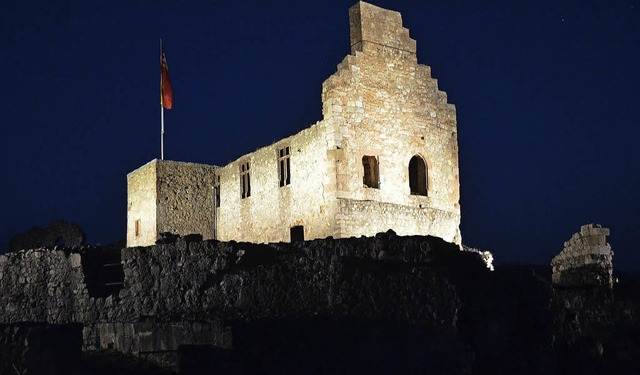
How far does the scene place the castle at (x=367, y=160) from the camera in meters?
20.5

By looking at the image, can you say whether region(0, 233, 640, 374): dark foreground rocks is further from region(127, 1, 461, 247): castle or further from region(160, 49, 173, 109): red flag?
region(160, 49, 173, 109): red flag

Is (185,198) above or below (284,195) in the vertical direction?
above

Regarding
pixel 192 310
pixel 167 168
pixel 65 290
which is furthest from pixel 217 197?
pixel 192 310

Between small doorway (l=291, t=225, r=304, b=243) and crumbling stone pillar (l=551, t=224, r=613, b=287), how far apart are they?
Answer: 722 centimetres

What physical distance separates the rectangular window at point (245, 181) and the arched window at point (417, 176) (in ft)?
17.9

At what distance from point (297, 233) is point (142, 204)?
7.36 metres

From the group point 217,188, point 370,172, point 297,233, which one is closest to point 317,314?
point 297,233

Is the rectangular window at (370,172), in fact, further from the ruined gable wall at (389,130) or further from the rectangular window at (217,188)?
the rectangular window at (217,188)

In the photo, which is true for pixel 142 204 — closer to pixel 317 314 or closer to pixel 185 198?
pixel 185 198

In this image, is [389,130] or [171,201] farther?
[171,201]

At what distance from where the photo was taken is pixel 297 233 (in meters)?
21.8

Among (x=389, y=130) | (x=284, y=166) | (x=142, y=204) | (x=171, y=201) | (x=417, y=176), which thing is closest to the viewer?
(x=389, y=130)

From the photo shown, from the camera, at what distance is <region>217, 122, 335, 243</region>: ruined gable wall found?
67.5 ft

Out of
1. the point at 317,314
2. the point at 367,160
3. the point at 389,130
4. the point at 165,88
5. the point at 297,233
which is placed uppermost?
the point at 165,88
